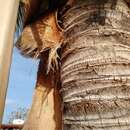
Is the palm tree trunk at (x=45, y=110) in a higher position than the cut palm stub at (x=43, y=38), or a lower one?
lower

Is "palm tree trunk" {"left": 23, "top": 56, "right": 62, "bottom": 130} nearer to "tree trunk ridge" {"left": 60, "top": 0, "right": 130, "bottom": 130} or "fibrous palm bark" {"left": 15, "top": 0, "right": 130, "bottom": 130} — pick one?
"fibrous palm bark" {"left": 15, "top": 0, "right": 130, "bottom": 130}

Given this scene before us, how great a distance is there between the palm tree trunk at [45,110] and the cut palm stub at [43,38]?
0.13 metres

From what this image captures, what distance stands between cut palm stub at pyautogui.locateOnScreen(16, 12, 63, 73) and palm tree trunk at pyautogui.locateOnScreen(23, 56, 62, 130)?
13 centimetres

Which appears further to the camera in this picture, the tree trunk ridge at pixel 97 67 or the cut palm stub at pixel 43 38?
the cut palm stub at pixel 43 38

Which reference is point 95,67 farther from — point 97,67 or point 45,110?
point 45,110

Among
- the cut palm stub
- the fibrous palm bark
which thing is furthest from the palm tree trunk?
the cut palm stub

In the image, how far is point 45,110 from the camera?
173 centimetres

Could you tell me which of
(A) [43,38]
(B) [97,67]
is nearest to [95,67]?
(B) [97,67]

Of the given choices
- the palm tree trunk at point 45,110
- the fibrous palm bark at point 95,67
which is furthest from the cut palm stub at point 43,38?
the palm tree trunk at point 45,110

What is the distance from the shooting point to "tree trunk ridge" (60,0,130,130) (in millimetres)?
1345

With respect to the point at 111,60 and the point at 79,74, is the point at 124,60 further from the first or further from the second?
the point at 79,74

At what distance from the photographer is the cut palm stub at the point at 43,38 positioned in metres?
1.69

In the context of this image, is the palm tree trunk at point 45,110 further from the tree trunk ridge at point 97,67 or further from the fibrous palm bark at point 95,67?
the tree trunk ridge at point 97,67

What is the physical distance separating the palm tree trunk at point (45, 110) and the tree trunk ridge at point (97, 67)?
0.72 ft
